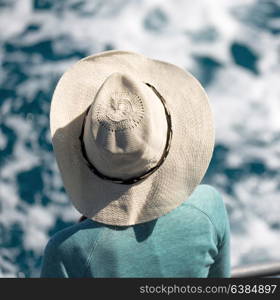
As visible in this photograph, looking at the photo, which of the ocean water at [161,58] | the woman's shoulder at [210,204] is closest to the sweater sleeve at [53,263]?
the woman's shoulder at [210,204]

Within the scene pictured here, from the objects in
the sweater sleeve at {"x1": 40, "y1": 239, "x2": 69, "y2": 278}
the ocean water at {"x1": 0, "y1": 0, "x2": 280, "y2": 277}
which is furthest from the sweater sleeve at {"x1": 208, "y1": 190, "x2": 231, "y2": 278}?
the ocean water at {"x1": 0, "y1": 0, "x2": 280, "y2": 277}

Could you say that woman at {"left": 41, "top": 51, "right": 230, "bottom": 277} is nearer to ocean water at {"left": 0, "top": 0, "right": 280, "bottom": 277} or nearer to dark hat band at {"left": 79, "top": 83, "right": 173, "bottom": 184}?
dark hat band at {"left": 79, "top": 83, "right": 173, "bottom": 184}

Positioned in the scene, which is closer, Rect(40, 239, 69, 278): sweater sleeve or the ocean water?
Rect(40, 239, 69, 278): sweater sleeve

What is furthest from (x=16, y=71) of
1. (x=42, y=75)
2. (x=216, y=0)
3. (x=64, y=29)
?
(x=216, y=0)

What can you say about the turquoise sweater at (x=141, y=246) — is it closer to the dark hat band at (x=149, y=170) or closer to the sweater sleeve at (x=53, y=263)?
the sweater sleeve at (x=53, y=263)

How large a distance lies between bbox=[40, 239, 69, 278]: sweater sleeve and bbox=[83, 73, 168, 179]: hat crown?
0.69 ft

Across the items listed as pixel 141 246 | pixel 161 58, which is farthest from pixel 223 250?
pixel 161 58

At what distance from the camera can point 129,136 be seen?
112 cm

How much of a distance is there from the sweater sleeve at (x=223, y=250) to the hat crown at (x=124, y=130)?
23cm

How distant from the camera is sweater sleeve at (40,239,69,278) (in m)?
1.16

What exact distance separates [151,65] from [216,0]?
2849 mm

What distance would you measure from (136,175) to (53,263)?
279 mm

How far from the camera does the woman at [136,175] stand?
1.14m

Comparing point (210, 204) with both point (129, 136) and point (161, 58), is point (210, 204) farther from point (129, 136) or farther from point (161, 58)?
point (161, 58)
